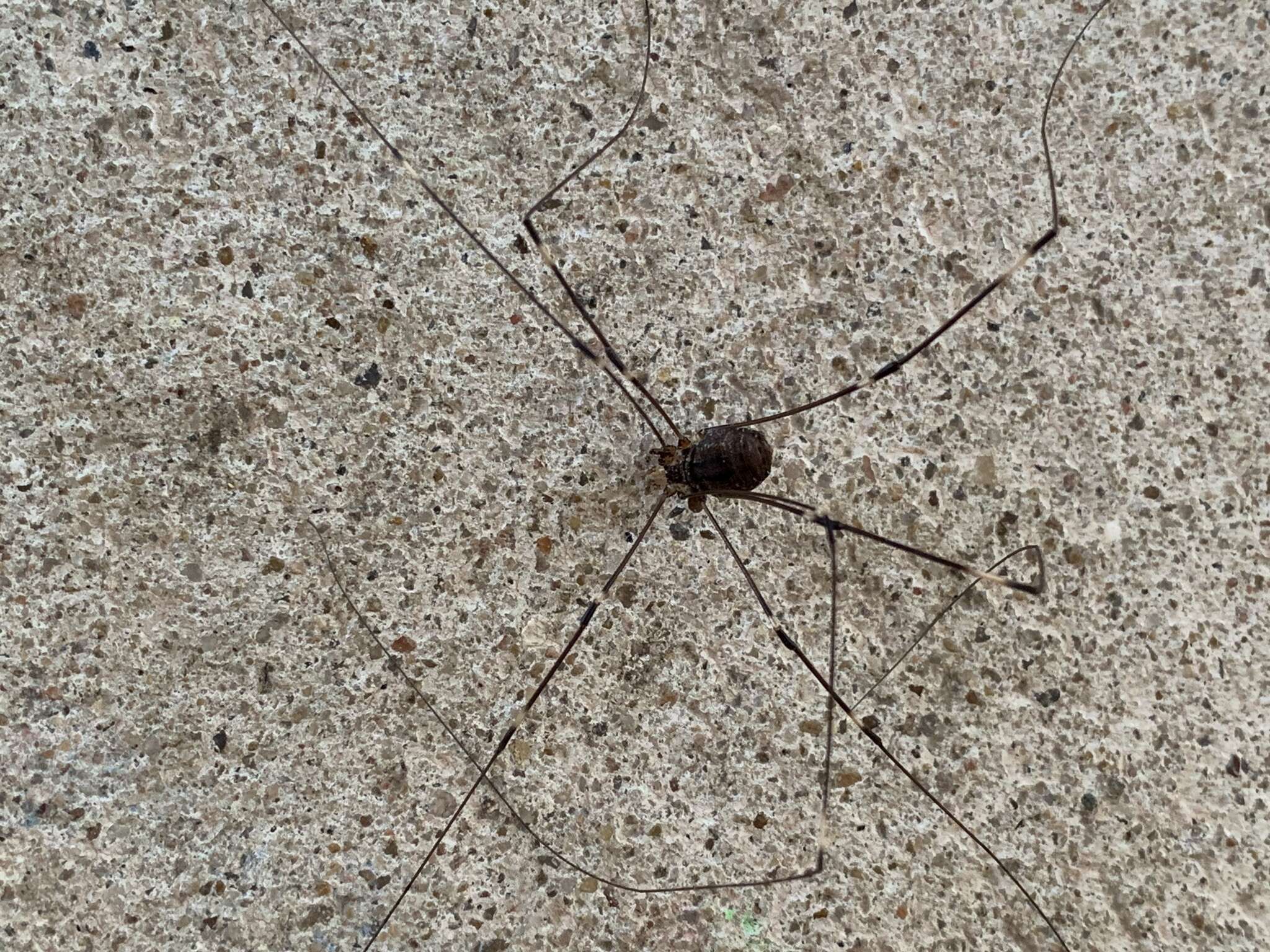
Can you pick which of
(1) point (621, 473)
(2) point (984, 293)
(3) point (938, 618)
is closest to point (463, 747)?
(1) point (621, 473)

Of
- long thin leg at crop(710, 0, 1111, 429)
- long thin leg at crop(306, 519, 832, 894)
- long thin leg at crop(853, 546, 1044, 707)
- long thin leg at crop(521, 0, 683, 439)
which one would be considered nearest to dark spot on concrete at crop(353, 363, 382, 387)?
long thin leg at crop(306, 519, 832, 894)

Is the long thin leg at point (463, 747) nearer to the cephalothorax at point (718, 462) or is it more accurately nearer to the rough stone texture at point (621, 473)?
the rough stone texture at point (621, 473)

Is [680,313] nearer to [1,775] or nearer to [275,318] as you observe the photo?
[275,318]

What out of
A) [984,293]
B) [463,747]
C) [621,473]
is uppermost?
[984,293]

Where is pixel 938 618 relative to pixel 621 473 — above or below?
above

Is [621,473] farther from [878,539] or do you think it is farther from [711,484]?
[878,539]

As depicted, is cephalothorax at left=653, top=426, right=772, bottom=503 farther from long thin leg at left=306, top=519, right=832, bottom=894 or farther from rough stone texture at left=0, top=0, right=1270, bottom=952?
long thin leg at left=306, top=519, right=832, bottom=894
